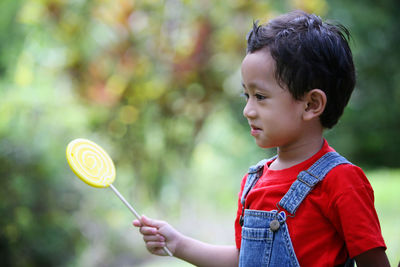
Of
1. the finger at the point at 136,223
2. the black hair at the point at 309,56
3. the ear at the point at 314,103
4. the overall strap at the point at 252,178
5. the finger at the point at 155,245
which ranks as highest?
the black hair at the point at 309,56

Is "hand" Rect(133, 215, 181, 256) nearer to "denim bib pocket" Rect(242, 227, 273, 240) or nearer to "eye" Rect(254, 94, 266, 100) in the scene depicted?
"denim bib pocket" Rect(242, 227, 273, 240)

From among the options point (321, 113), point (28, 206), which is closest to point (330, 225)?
point (321, 113)

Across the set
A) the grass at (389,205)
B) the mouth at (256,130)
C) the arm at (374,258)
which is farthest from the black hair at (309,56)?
the grass at (389,205)

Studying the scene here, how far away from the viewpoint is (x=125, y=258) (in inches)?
169

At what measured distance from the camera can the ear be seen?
1144 millimetres

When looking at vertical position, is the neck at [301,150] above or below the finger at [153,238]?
above

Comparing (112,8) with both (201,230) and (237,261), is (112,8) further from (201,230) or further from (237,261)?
(237,261)

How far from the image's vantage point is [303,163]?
1.17 meters

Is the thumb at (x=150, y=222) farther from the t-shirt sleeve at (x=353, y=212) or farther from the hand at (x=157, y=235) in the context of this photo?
the t-shirt sleeve at (x=353, y=212)

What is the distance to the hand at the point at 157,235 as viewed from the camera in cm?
134

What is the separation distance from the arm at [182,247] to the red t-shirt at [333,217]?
0.25 metres

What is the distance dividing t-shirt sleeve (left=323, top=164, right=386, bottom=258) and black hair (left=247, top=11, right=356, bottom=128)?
194mm

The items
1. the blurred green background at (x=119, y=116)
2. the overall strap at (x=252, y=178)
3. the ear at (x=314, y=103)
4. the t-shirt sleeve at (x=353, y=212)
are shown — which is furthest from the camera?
the blurred green background at (x=119, y=116)

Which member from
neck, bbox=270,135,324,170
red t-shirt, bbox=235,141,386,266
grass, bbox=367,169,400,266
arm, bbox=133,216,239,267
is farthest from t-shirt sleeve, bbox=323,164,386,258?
grass, bbox=367,169,400,266
